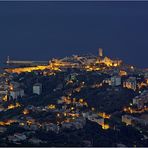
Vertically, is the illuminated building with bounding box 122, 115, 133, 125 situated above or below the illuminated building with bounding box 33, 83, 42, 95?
below

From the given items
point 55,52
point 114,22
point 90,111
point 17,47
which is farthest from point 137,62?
point 114,22

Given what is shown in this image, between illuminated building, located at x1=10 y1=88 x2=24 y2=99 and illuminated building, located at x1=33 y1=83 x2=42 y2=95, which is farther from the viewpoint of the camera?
illuminated building, located at x1=33 y1=83 x2=42 y2=95

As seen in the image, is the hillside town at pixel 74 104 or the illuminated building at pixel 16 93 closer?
the hillside town at pixel 74 104

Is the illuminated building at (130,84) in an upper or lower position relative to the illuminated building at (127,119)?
upper

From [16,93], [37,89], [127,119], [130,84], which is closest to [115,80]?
[130,84]

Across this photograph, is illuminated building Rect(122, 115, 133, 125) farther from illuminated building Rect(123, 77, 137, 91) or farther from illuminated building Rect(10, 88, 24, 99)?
illuminated building Rect(10, 88, 24, 99)

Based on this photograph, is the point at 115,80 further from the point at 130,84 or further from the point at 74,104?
the point at 74,104

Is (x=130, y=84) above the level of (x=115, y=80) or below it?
below

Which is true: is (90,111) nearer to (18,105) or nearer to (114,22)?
(18,105)

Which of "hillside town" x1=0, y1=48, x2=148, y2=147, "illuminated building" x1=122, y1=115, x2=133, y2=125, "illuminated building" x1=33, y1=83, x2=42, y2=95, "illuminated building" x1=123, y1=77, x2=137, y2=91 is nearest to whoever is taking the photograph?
"hillside town" x1=0, y1=48, x2=148, y2=147

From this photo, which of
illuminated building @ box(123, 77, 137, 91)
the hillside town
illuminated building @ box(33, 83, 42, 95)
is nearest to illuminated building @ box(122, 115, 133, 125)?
the hillside town

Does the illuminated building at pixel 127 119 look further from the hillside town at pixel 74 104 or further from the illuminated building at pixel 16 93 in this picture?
the illuminated building at pixel 16 93

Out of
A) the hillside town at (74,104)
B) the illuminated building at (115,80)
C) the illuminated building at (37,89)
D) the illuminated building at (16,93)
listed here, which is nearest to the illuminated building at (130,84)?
the hillside town at (74,104)
